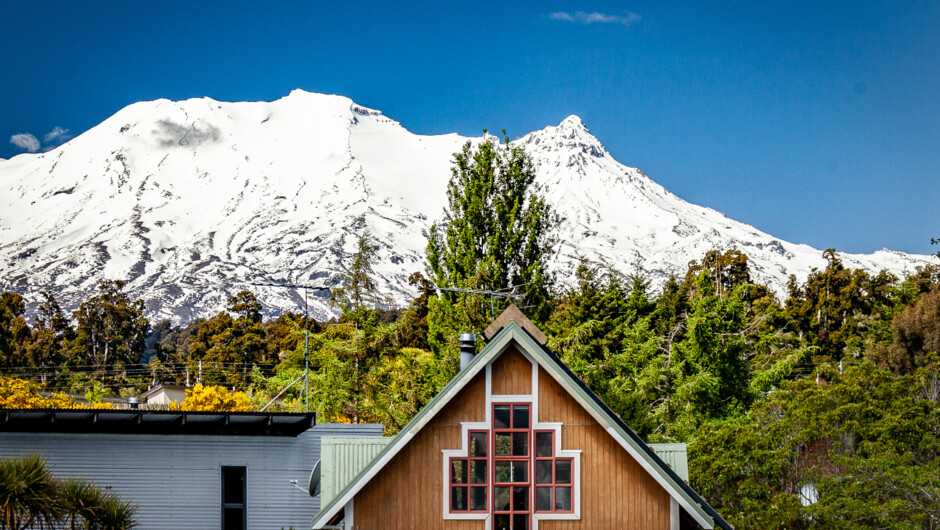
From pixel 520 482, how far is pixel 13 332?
101 m

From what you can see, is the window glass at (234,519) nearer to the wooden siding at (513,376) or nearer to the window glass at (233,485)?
the window glass at (233,485)

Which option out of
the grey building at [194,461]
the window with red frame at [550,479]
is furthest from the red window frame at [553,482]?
the grey building at [194,461]

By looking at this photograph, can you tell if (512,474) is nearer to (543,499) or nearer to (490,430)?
(543,499)

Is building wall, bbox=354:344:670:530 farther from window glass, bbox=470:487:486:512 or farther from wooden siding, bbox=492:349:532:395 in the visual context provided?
window glass, bbox=470:487:486:512

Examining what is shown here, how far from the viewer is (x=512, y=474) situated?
21125 mm

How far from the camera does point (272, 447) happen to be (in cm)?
2559

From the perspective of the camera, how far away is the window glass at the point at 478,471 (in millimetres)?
21156

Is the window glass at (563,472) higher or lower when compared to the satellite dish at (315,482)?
higher

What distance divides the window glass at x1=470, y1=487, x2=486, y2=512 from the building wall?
0.30 meters

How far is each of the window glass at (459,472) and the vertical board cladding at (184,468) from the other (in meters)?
5.85

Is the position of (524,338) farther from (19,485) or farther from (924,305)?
(924,305)

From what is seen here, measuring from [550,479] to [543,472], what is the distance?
8.3 inches

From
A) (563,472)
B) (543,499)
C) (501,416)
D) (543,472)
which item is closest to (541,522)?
(543,499)

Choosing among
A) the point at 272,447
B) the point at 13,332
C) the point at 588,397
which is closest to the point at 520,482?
the point at 588,397
